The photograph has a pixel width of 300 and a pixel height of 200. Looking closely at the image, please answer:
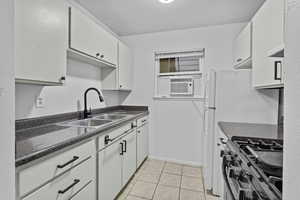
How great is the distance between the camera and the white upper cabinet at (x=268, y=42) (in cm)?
118

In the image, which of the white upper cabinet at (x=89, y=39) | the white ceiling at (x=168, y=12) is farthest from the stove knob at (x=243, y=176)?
the white ceiling at (x=168, y=12)

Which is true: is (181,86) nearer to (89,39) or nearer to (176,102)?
(176,102)

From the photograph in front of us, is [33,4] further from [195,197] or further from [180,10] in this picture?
[195,197]

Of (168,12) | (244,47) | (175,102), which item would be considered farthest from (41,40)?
(175,102)

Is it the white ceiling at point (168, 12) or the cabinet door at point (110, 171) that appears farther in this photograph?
the white ceiling at point (168, 12)

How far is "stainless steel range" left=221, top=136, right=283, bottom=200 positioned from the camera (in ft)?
2.17

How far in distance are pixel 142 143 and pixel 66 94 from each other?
4.56 ft

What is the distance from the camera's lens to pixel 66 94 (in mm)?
1915

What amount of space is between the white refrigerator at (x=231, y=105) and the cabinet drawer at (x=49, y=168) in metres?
1.45

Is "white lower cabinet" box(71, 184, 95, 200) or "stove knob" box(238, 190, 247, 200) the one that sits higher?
"stove knob" box(238, 190, 247, 200)

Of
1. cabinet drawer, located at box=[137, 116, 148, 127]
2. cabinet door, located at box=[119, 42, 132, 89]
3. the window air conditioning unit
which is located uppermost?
cabinet door, located at box=[119, 42, 132, 89]

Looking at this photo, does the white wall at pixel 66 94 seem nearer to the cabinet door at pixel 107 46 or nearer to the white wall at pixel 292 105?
the cabinet door at pixel 107 46

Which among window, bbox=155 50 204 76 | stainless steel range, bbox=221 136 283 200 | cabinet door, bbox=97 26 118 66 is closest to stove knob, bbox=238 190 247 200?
stainless steel range, bbox=221 136 283 200

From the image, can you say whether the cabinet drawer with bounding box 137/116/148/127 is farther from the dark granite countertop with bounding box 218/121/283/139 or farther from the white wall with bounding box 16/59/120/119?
the dark granite countertop with bounding box 218/121/283/139
